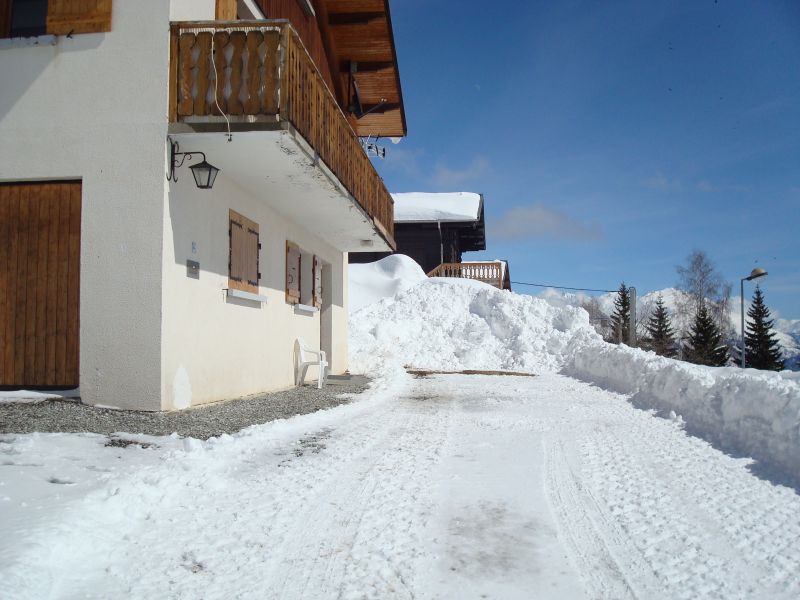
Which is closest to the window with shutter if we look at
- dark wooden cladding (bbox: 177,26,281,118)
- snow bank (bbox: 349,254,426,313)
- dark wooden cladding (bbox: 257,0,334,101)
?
dark wooden cladding (bbox: 177,26,281,118)

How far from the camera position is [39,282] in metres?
7.23

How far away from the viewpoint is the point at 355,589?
2693mm

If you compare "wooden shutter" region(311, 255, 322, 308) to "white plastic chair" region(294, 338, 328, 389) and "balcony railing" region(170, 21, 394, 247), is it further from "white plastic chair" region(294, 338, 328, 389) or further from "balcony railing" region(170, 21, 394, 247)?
"balcony railing" region(170, 21, 394, 247)

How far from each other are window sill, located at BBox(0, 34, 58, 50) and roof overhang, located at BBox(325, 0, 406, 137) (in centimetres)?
730

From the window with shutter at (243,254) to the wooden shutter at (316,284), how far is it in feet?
11.6

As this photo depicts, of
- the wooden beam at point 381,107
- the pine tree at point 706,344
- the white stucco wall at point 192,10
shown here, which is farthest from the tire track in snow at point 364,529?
the pine tree at point 706,344

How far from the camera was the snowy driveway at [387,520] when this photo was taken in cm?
274

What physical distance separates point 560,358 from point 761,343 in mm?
36543

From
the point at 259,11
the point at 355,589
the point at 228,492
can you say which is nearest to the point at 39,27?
the point at 259,11

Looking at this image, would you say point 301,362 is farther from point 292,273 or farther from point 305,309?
point 292,273

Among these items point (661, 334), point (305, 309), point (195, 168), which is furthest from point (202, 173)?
point (661, 334)

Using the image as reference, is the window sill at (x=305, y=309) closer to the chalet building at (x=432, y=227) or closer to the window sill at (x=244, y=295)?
the window sill at (x=244, y=295)

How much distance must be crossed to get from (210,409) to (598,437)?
4518 millimetres

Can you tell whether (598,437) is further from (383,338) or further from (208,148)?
(383,338)
